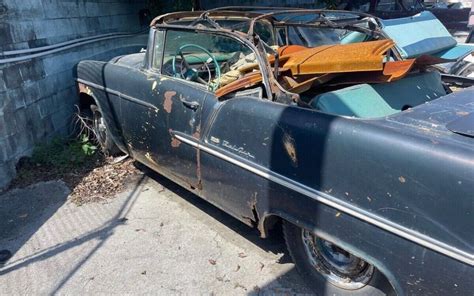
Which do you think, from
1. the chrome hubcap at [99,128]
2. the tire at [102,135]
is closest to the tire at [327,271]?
the tire at [102,135]

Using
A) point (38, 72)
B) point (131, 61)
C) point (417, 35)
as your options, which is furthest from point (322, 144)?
point (417, 35)

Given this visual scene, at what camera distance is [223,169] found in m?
2.86

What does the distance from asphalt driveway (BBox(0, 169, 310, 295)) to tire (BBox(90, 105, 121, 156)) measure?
0.73m

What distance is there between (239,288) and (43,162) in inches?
112

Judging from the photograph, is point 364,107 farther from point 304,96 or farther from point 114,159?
point 114,159

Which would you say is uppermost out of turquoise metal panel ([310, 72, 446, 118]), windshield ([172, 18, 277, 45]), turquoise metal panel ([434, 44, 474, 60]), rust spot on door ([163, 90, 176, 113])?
windshield ([172, 18, 277, 45])

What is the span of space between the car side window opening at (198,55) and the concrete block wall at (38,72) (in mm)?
1746

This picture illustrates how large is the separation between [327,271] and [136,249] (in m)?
1.42

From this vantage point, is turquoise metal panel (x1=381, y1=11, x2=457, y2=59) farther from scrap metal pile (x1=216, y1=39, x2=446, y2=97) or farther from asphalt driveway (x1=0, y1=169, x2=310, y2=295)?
asphalt driveway (x1=0, y1=169, x2=310, y2=295)

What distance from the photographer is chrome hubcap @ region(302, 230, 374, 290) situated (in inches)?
95.8

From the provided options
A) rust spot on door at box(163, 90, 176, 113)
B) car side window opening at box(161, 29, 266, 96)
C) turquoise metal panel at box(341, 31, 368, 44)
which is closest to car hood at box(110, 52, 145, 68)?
car side window opening at box(161, 29, 266, 96)

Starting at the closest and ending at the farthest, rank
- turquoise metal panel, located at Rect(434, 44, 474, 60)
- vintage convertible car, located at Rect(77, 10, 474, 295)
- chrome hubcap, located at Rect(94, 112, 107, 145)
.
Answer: vintage convertible car, located at Rect(77, 10, 474, 295) → chrome hubcap, located at Rect(94, 112, 107, 145) → turquoise metal panel, located at Rect(434, 44, 474, 60)

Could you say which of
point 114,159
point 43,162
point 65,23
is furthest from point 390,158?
point 65,23

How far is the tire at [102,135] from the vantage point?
4.61m
